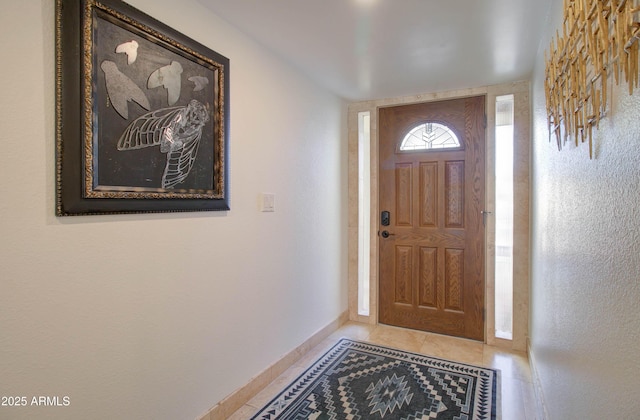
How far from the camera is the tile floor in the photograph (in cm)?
204

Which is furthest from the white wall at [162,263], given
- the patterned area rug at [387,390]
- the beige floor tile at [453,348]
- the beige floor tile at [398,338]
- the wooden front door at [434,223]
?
the beige floor tile at [453,348]

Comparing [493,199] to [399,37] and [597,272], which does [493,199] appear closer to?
[399,37]

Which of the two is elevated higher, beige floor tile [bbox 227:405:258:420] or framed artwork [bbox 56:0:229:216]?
framed artwork [bbox 56:0:229:216]

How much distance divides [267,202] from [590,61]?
5.72 feet

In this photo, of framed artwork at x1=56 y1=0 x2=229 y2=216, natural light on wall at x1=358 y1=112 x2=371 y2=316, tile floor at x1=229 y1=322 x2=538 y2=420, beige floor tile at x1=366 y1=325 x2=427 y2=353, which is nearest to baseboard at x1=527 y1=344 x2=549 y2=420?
tile floor at x1=229 y1=322 x2=538 y2=420

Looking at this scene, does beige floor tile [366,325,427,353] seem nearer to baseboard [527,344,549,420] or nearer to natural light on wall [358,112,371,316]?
natural light on wall [358,112,371,316]

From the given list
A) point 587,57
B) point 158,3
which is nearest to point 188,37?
point 158,3

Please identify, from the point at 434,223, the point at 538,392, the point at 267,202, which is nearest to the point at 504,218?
the point at 434,223

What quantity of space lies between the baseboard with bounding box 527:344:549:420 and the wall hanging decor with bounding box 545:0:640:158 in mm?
1372

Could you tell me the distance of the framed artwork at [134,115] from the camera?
121 centimetres

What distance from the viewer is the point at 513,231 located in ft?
9.23

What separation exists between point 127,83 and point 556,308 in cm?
205

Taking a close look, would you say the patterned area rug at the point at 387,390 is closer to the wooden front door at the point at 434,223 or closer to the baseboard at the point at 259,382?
the baseboard at the point at 259,382

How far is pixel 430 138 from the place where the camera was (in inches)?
125
